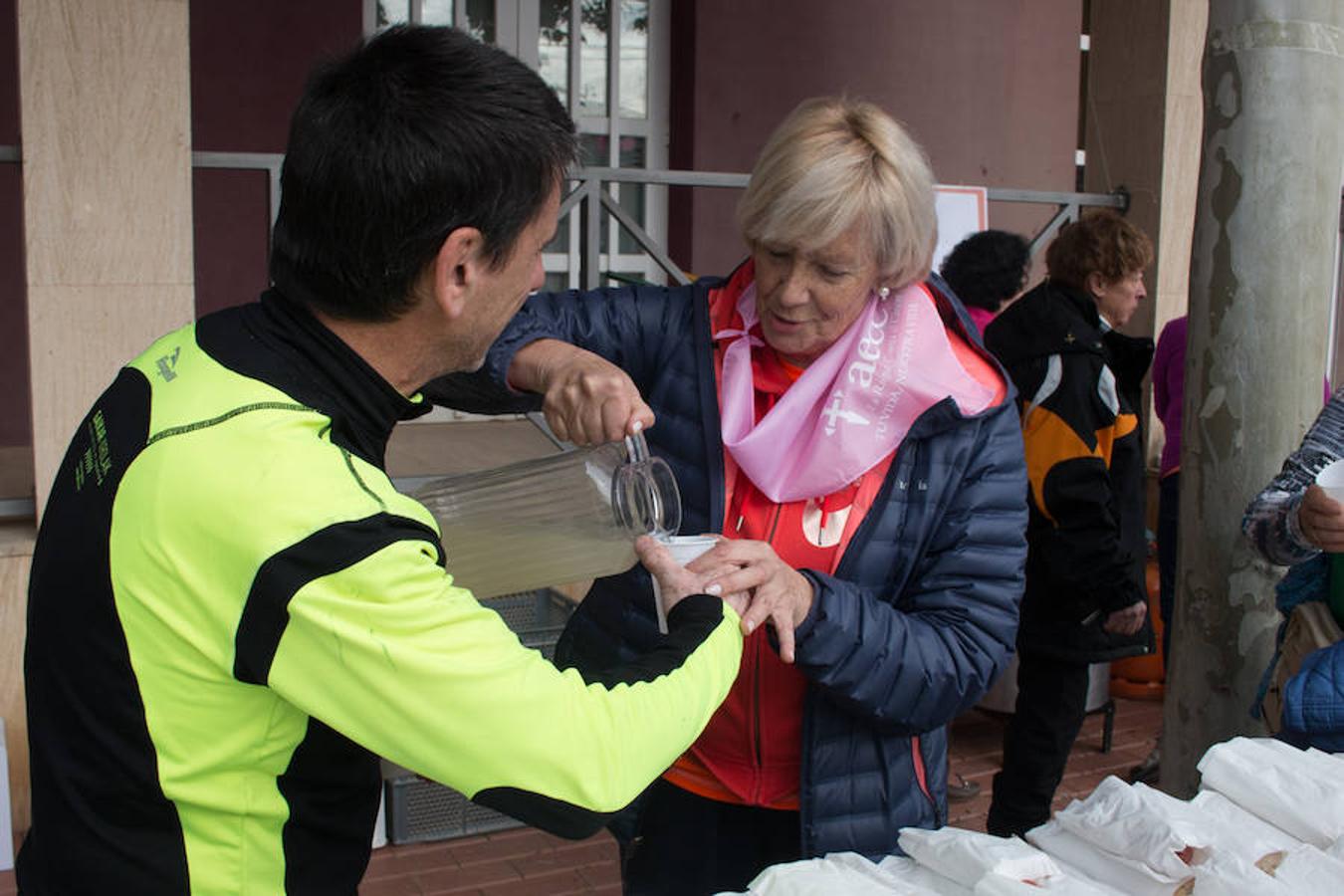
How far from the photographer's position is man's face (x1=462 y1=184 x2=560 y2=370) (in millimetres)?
1217

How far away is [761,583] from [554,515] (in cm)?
37

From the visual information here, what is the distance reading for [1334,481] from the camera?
2094mm

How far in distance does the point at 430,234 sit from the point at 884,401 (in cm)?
88

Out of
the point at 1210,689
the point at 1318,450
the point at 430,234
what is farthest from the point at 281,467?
the point at 1210,689

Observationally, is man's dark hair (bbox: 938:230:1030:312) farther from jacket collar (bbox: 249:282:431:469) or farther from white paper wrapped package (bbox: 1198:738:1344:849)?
jacket collar (bbox: 249:282:431:469)

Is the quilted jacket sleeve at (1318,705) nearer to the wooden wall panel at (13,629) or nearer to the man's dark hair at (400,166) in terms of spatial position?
the man's dark hair at (400,166)

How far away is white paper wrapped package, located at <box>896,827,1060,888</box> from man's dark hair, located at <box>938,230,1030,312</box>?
9.98ft

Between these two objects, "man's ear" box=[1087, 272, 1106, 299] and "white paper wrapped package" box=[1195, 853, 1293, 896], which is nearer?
"white paper wrapped package" box=[1195, 853, 1293, 896]

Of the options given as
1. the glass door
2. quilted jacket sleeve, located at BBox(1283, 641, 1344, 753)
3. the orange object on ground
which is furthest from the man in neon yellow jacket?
the glass door

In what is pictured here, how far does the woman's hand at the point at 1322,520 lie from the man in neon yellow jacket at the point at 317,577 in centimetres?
134

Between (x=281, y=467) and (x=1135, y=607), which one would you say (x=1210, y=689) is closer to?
(x=1135, y=607)

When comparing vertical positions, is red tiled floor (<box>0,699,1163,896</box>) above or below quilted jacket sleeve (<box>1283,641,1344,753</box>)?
below

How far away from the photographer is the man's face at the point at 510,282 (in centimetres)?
122

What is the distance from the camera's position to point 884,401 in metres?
1.84
